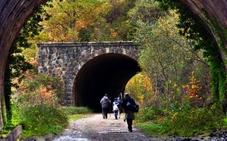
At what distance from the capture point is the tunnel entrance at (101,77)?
37.6 meters

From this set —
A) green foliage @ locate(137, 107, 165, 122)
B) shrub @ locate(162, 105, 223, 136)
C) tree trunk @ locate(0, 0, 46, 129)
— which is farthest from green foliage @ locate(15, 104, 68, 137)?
shrub @ locate(162, 105, 223, 136)

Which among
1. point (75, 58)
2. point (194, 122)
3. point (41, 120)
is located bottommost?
point (194, 122)

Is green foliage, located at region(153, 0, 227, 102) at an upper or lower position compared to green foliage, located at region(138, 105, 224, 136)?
upper

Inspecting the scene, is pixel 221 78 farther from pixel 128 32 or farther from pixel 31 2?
pixel 128 32

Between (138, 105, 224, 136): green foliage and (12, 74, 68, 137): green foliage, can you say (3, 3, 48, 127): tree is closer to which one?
(12, 74, 68, 137): green foliage

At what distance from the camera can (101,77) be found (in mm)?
44219

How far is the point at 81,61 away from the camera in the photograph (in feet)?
118

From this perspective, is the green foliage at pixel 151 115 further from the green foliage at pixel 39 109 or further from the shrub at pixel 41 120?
the shrub at pixel 41 120

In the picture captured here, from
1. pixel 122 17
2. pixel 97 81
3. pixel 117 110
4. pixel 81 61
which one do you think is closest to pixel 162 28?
pixel 117 110

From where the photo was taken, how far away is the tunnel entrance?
37625 mm

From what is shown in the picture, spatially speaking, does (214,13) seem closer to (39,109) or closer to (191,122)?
(191,122)

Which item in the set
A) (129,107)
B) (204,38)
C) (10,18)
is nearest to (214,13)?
(204,38)

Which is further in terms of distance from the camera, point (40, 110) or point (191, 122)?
point (40, 110)

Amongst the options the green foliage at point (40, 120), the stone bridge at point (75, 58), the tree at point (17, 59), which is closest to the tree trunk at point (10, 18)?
the tree at point (17, 59)
